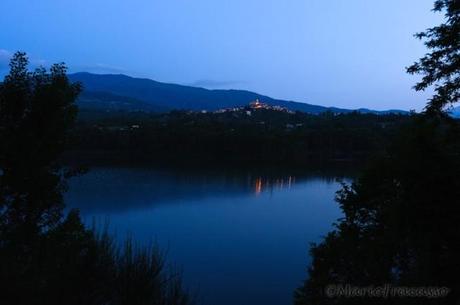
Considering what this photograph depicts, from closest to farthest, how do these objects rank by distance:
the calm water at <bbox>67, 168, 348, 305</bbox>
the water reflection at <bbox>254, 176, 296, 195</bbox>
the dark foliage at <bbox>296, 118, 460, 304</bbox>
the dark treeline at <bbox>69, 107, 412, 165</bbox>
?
the dark foliage at <bbox>296, 118, 460, 304</bbox>, the calm water at <bbox>67, 168, 348, 305</bbox>, the water reflection at <bbox>254, 176, 296, 195</bbox>, the dark treeline at <bbox>69, 107, 412, 165</bbox>

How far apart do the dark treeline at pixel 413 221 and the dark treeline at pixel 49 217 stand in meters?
2.21

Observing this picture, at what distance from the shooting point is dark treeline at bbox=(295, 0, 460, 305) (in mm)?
4023

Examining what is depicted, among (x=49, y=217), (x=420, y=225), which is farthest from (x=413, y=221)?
(x=49, y=217)

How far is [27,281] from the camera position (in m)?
2.94

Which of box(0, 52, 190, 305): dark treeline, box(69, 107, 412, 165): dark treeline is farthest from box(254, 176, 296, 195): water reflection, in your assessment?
box(0, 52, 190, 305): dark treeline

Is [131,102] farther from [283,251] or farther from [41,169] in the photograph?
[41,169]

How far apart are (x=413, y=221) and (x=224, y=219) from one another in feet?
64.3

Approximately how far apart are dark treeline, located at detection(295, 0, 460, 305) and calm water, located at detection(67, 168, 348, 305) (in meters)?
2.64

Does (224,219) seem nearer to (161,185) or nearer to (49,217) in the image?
(161,185)

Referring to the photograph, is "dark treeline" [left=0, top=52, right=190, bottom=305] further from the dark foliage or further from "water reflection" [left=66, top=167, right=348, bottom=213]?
"water reflection" [left=66, top=167, right=348, bottom=213]

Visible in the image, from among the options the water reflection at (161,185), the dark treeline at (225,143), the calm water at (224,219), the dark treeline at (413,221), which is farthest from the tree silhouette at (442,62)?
the dark treeline at (225,143)

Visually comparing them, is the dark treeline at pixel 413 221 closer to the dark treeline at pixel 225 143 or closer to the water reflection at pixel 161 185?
the water reflection at pixel 161 185

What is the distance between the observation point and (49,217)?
511 centimetres

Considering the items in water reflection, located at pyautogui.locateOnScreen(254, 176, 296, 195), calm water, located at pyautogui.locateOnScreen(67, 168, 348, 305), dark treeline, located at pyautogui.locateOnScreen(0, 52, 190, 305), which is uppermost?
dark treeline, located at pyautogui.locateOnScreen(0, 52, 190, 305)
